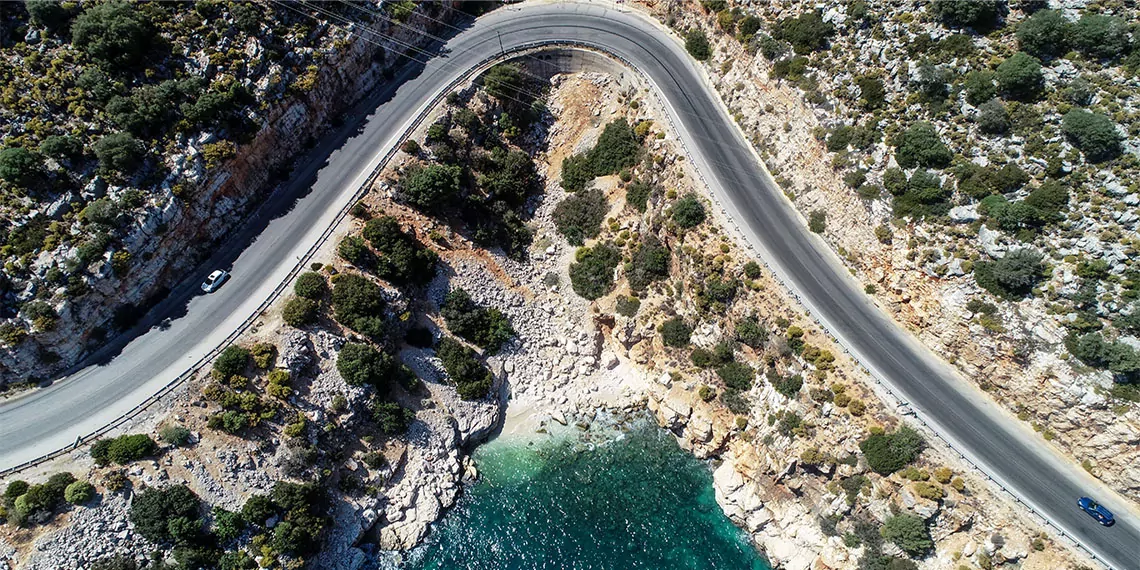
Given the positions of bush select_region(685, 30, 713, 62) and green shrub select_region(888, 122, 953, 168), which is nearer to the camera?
green shrub select_region(888, 122, 953, 168)

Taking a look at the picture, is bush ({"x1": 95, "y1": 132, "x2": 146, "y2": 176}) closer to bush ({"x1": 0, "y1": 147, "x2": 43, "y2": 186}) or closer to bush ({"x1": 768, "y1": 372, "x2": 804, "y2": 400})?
bush ({"x1": 0, "y1": 147, "x2": 43, "y2": 186})

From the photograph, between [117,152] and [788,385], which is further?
[788,385]

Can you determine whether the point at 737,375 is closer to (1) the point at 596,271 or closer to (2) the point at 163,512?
(1) the point at 596,271

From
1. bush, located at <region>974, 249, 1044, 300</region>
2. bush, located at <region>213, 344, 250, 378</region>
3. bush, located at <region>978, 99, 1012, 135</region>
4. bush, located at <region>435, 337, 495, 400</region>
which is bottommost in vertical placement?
bush, located at <region>213, 344, 250, 378</region>

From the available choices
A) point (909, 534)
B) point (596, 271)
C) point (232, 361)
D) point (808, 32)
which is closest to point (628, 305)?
point (596, 271)

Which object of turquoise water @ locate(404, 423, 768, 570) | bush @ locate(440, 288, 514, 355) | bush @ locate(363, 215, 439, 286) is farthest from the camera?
bush @ locate(440, 288, 514, 355)

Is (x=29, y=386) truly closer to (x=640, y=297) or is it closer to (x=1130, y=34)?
(x=640, y=297)

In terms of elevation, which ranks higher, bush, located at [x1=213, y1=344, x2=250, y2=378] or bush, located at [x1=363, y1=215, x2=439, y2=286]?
bush, located at [x1=363, y1=215, x2=439, y2=286]

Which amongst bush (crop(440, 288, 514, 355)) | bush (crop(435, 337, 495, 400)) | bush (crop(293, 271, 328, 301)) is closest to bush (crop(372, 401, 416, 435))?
bush (crop(435, 337, 495, 400))
